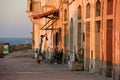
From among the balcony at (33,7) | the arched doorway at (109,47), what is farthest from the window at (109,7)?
the balcony at (33,7)

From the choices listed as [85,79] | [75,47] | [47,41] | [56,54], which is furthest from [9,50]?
[85,79]

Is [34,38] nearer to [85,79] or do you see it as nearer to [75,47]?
[75,47]

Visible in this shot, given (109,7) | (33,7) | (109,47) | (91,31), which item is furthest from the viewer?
(33,7)

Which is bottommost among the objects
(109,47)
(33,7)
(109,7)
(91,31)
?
(109,47)

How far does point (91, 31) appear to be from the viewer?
27.9 meters

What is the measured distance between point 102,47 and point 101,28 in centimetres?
106

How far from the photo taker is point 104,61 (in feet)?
81.1

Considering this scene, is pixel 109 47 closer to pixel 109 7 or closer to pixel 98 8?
pixel 109 7

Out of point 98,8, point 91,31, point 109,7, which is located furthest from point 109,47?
point 91,31

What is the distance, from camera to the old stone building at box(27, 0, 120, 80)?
22.7m

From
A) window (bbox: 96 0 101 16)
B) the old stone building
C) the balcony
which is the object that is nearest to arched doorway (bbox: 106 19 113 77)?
the old stone building

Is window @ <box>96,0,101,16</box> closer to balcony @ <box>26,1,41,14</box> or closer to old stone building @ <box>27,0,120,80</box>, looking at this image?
old stone building @ <box>27,0,120,80</box>

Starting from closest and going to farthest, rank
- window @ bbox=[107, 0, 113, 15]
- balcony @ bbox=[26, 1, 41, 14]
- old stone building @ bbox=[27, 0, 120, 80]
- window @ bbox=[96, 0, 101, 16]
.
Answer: old stone building @ bbox=[27, 0, 120, 80], window @ bbox=[107, 0, 113, 15], window @ bbox=[96, 0, 101, 16], balcony @ bbox=[26, 1, 41, 14]

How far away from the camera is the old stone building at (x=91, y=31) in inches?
893
